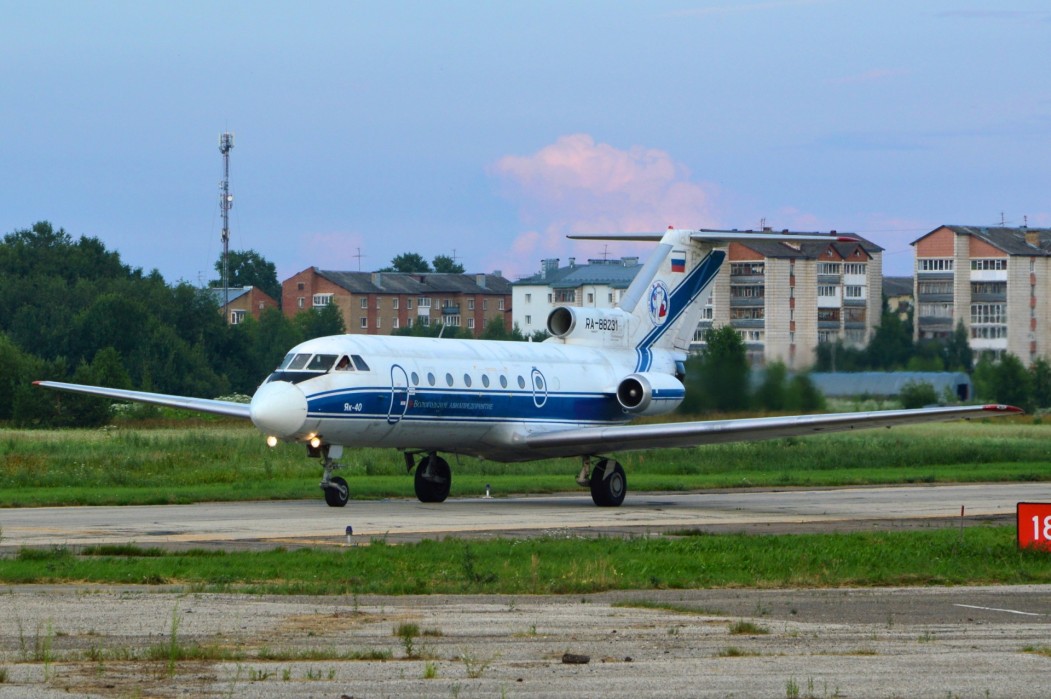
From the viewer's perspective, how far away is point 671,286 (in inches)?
1433

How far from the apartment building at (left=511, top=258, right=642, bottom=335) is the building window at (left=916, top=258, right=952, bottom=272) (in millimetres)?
37131

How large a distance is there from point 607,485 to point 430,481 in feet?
11.7

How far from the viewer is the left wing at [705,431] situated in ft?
93.8

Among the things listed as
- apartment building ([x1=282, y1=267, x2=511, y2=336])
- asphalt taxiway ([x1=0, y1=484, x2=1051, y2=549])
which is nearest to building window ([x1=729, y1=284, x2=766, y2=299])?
asphalt taxiway ([x1=0, y1=484, x2=1051, y2=549])

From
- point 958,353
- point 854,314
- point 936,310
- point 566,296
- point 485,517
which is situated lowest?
point 485,517

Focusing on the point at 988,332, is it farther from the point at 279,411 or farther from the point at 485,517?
the point at 279,411

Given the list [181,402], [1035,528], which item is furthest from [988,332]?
[1035,528]

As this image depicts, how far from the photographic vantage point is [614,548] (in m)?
20.4

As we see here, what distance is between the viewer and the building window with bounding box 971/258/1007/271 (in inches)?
2156

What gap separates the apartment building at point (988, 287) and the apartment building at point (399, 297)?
204 feet

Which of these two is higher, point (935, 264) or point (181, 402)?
point (935, 264)

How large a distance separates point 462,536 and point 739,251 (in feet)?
140

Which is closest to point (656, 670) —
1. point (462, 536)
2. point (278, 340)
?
point (462, 536)

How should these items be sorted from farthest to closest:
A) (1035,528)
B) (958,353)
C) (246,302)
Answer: (246,302) < (958,353) < (1035,528)
